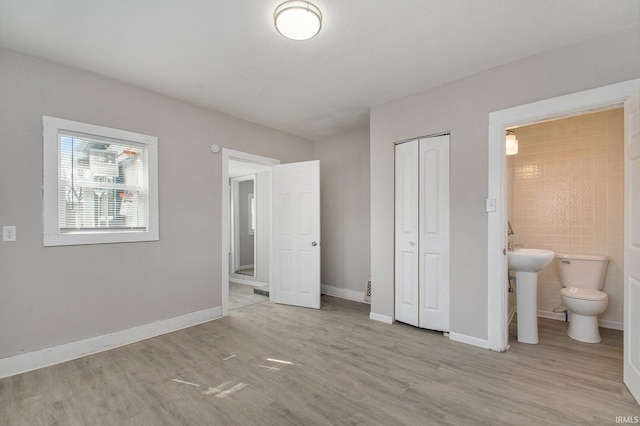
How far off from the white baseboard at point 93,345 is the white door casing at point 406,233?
7.89ft

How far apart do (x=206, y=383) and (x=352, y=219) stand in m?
3.10

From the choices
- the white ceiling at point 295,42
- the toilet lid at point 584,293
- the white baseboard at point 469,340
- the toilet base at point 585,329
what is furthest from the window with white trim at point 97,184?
the toilet base at point 585,329

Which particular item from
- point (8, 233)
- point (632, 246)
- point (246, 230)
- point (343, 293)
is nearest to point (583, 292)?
point (632, 246)

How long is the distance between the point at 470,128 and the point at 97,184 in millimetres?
3740


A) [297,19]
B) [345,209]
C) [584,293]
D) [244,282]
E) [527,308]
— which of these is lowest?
[244,282]

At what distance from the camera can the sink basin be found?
2887mm

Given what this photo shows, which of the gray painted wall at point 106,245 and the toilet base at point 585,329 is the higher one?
the gray painted wall at point 106,245

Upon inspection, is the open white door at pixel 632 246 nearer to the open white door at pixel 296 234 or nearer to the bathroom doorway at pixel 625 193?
the bathroom doorway at pixel 625 193

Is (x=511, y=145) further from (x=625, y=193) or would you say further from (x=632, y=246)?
(x=632, y=246)

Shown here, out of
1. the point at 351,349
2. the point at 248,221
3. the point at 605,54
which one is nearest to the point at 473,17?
the point at 605,54

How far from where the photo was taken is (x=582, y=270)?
331cm

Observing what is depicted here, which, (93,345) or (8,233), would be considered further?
(93,345)

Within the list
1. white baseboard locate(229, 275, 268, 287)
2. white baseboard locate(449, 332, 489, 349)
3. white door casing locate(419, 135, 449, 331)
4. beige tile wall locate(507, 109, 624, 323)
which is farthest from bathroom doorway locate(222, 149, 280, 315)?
beige tile wall locate(507, 109, 624, 323)

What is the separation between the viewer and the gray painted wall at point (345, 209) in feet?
15.1
